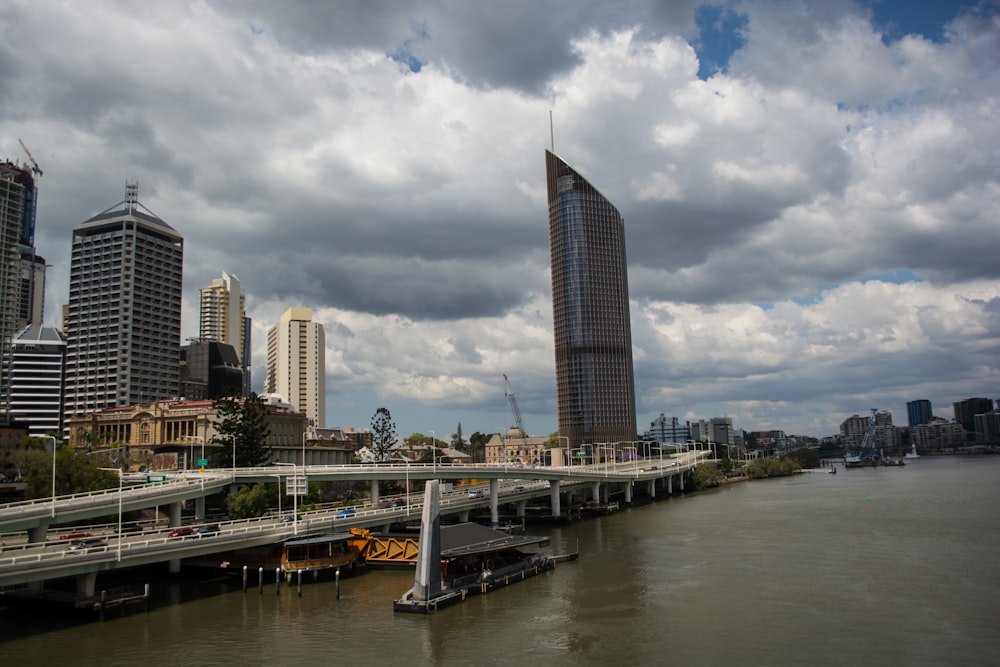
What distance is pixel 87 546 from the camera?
63.0 meters

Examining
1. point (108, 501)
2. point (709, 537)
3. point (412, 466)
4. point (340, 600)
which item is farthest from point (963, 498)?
point (108, 501)

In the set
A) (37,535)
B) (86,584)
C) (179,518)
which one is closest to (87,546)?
(86,584)

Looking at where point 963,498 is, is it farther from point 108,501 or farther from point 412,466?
point 108,501

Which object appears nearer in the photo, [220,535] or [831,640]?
[831,640]

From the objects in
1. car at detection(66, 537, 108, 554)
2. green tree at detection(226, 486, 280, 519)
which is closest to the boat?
car at detection(66, 537, 108, 554)

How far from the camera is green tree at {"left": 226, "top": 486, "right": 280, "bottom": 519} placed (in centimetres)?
9456

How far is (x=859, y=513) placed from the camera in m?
114

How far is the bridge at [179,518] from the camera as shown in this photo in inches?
2212

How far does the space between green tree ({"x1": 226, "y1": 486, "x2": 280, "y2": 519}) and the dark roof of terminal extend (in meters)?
35.6

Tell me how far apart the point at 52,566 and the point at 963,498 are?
142 metres

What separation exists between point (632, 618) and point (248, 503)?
58.5 metres

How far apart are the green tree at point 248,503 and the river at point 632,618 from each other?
20.1m

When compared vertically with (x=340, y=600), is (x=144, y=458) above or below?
above

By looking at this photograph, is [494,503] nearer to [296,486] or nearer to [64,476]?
[296,486]
